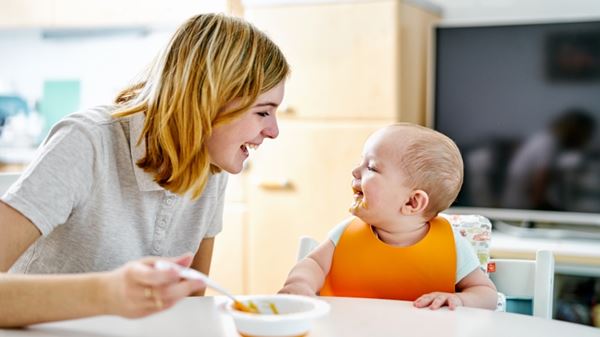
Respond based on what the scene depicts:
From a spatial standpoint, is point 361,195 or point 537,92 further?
point 537,92

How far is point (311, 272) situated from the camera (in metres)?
1.62

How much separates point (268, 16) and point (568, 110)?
1244mm

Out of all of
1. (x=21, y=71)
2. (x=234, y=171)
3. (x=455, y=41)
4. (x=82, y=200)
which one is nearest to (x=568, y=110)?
(x=455, y=41)

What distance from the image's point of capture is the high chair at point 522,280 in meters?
1.58

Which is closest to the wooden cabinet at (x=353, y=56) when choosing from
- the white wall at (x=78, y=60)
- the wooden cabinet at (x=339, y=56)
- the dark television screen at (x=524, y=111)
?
the wooden cabinet at (x=339, y=56)

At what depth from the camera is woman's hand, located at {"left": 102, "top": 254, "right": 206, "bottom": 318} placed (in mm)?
1048

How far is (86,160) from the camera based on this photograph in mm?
1456

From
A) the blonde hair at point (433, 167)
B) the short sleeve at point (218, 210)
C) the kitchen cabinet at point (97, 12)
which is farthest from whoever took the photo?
the kitchen cabinet at point (97, 12)

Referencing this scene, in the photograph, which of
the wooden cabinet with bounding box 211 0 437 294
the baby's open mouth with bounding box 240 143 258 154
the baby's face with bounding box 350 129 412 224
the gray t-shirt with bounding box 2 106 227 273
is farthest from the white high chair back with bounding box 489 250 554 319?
the wooden cabinet with bounding box 211 0 437 294

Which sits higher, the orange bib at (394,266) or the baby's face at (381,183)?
the baby's face at (381,183)

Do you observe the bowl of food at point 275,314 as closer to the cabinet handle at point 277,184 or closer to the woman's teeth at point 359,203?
the woman's teeth at point 359,203

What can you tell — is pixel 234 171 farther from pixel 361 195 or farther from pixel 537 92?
pixel 537 92

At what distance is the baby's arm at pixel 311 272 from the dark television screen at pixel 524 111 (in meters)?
1.83

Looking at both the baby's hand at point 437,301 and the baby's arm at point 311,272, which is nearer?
the baby's hand at point 437,301
